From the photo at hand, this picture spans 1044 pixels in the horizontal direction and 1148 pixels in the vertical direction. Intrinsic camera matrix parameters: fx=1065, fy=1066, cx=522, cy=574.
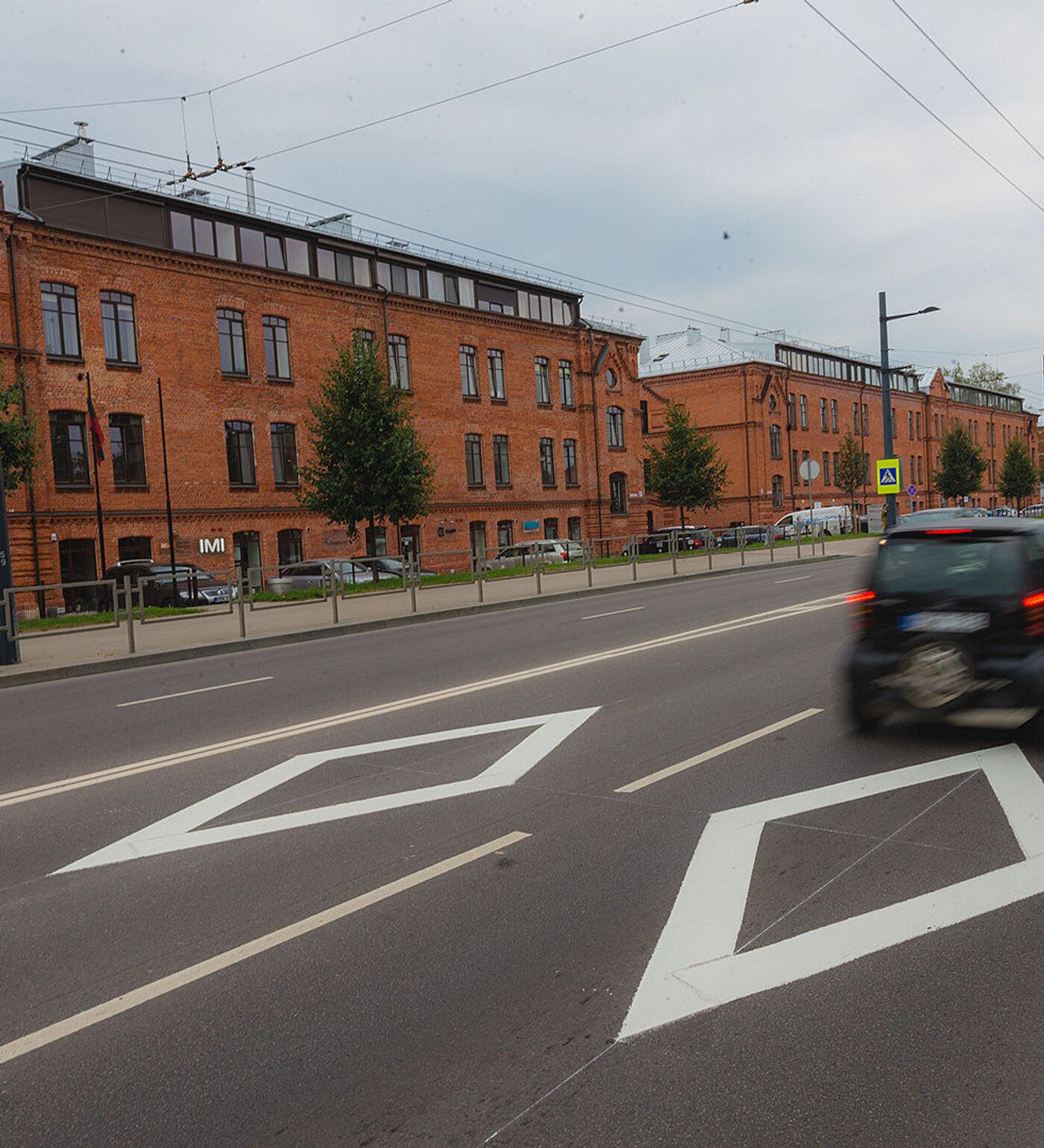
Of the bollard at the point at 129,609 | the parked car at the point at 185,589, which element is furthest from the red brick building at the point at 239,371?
the bollard at the point at 129,609

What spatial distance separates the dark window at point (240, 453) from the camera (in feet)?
114

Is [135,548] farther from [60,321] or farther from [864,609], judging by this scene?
[864,609]

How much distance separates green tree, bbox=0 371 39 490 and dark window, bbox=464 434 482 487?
20711 mm

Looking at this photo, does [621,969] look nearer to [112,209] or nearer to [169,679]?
[169,679]

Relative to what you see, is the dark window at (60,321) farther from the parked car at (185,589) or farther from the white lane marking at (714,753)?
the white lane marking at (714,753)

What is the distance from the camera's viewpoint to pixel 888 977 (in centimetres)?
383

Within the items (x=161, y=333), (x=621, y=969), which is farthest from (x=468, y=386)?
Answer: (x=621, y=969)

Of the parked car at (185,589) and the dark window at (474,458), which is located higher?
the dark window at (474,458)

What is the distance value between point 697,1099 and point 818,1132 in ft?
1.15

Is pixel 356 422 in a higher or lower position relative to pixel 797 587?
higher

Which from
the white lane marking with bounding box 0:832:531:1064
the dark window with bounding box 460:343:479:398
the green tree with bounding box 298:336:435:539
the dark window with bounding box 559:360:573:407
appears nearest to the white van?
the dark window with bounding box 559:360:573:407

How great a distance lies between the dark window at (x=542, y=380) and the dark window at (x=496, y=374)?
2.21 meters

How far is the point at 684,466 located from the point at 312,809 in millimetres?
41910

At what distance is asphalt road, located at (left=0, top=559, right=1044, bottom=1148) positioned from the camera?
10.2 ft
